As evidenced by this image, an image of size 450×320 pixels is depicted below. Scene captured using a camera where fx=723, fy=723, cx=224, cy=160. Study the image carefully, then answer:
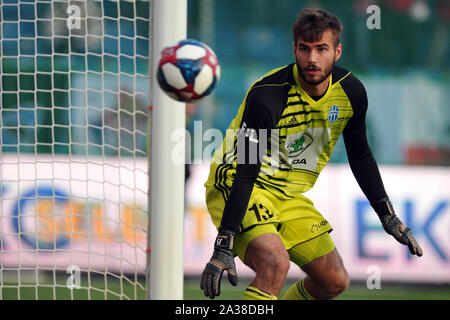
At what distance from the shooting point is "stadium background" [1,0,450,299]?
25.0 feet

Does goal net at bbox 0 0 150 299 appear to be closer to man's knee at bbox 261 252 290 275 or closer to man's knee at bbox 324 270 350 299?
man's knee at bbox 324 270 350 299

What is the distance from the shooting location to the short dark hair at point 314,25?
147 inches

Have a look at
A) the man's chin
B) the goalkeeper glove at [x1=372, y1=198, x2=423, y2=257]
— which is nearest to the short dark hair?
the man's chin

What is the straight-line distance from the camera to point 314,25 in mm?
3752

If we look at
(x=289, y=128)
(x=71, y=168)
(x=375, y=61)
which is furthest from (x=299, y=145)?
(x=375, y=61)

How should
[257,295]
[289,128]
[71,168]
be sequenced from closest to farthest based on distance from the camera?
[257,295] < [289,128] < [71,168]

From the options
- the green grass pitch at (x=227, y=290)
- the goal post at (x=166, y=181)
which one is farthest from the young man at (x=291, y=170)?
the green grass pitch at (x=227, y=290)

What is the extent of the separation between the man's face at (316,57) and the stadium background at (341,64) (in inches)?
151

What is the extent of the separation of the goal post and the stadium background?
11.5 ft

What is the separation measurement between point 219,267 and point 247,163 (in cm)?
54

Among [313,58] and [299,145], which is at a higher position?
[313,58]

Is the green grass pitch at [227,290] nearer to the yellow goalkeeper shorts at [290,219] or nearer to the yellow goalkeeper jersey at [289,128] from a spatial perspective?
the yellow goalkeeper shorts at [290,219]

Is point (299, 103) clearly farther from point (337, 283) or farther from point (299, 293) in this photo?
point (299, 293)
